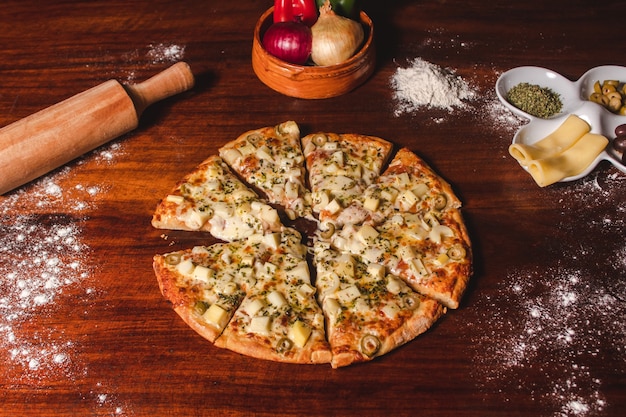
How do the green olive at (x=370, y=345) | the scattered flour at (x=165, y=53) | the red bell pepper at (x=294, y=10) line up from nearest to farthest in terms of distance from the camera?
the green olive at (x=370, y=345)
the red bell pepper at (x=294, y=10)
the scattered flour at (x=165, y=53)

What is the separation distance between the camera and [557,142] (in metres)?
4.78

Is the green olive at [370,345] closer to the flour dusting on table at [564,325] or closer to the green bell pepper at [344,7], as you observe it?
the flour dusting on table at [564,325]

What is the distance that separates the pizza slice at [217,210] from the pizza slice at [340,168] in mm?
362

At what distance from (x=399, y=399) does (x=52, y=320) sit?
2.04 m

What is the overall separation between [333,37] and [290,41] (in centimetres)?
32

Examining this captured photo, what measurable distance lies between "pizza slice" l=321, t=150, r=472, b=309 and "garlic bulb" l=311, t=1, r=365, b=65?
1014mm

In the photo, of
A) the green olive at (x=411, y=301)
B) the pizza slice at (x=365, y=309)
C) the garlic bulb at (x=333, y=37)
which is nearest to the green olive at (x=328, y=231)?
the pizza slice at (x=365, y=309)

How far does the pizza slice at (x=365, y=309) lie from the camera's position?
368 cm

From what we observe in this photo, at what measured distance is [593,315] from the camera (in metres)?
4.00

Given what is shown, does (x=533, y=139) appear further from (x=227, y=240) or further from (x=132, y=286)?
(x=132, y=286)

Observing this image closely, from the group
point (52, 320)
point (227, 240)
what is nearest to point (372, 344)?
point (227, 240)

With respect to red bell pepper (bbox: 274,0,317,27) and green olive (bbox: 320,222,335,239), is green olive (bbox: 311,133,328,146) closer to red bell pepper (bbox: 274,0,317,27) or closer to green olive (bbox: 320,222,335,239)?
green olive (bbox: 320,222,335,239)

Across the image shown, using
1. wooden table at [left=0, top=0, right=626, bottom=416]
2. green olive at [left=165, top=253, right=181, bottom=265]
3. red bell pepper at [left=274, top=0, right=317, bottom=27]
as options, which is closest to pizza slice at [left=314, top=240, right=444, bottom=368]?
wooden table at [left=0, top=0, right=626, bottom=416]

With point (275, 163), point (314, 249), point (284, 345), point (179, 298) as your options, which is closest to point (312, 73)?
point (275, 163)
